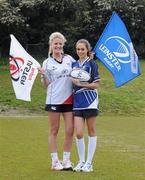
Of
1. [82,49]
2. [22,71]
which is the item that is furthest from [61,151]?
[82,49]

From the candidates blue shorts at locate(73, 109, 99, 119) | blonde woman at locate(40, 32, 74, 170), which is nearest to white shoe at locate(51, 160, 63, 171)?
blonde woman at locate(40, 32, 74, 170)

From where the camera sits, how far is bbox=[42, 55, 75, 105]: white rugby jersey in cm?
952

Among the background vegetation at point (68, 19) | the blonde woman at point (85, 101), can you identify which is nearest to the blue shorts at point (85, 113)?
the blonde woman at point (85, 101)

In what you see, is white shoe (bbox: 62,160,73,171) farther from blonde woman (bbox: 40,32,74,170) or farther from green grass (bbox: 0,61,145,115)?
green grass (bbox: 0,61,145,115)

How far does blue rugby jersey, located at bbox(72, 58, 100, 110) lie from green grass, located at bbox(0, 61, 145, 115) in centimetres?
1517

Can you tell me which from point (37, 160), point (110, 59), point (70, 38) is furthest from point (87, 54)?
point (70, 38)

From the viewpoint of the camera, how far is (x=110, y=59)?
10.1m

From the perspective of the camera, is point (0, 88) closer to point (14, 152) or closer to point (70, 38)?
point (70, 38)

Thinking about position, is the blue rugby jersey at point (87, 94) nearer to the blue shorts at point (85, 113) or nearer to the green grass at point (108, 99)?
the blue shorts at point (85, 113)

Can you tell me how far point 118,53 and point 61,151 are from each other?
348cm

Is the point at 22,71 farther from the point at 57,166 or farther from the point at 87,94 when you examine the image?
the point at 57,166

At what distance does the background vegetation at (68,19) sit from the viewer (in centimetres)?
3819

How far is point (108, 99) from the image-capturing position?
2661cm

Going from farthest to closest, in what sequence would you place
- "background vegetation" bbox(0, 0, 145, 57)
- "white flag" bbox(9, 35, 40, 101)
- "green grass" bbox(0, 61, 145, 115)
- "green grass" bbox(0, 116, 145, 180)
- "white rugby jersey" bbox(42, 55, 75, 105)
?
"background vegetation" bbox(0, 0, 145, 57) < "green grass" bbox(0, 61, 145, 115) < "white flag" bbox(9, 35, 40, 101) < "white rugby jersey" bbox(42, 55, 75, 105) < "green grass" bbox(0, 116, 145, 180)
